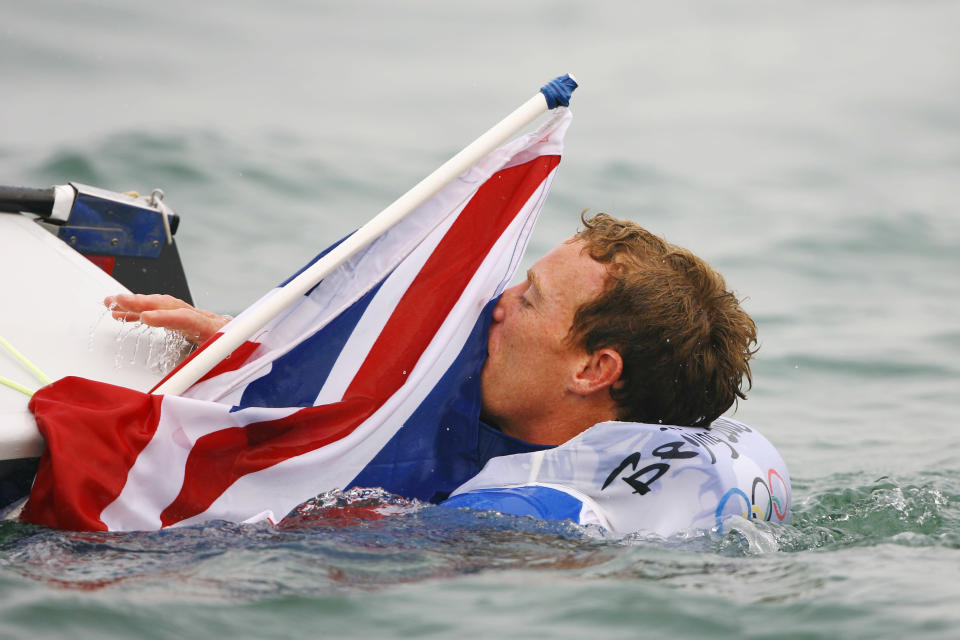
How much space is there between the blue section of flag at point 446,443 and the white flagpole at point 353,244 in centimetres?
44

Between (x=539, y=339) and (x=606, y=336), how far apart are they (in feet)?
0.69

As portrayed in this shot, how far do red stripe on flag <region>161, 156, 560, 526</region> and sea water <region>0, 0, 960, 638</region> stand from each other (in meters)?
0.17

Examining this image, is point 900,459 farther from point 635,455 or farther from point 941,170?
point 941,170

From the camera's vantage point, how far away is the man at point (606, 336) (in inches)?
143

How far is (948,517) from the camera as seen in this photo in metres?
4.11

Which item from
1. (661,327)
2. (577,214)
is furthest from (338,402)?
(577,214)

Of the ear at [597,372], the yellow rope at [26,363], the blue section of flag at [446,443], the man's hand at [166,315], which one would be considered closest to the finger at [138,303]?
the man's hand at [166,315]

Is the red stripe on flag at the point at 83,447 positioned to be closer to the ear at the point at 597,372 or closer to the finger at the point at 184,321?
the finger at the point at 184,321

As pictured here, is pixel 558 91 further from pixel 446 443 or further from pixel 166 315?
pixel 166 315

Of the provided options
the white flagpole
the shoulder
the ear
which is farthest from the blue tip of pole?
the shoulder

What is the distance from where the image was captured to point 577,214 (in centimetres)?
1002

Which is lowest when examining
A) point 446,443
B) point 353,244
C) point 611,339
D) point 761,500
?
point 761,500

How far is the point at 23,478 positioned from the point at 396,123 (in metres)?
9.11

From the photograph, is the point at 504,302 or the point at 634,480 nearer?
the point at 634,480
